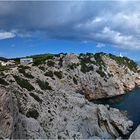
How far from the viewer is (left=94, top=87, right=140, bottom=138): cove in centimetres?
7988

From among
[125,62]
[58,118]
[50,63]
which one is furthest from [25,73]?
[125,62]

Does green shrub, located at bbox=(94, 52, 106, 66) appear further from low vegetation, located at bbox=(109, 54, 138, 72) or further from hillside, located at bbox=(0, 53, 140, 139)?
hillside, located at bbox=(0, 53, 140, 139)

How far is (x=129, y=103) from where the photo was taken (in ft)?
338

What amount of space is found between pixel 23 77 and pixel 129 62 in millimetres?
99878

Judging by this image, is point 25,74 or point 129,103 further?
point 129,103

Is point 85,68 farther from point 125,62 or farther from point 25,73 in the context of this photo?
point 125,62

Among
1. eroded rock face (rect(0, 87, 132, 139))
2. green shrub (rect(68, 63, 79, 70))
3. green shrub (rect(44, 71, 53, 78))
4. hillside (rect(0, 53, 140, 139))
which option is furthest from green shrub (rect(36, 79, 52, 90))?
green shrub (rect(68, 63, 79, 70))

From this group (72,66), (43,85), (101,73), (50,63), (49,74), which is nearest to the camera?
(43,85)

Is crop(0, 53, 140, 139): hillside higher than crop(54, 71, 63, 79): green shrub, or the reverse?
crop(54, 71, 63, 79): green shrub

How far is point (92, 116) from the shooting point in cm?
6600

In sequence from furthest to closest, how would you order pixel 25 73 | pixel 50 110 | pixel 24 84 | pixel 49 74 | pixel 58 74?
pixel 58 74 < pixel 49 74 < pixel 25 73 < pixel 24 84 < pixel 50 110

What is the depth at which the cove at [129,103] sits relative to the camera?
79875mm

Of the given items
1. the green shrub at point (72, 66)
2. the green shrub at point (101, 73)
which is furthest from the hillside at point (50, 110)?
the green shrub at point (101, 73)

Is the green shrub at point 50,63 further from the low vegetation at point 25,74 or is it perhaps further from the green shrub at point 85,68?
the low vegetation at point 25,74
